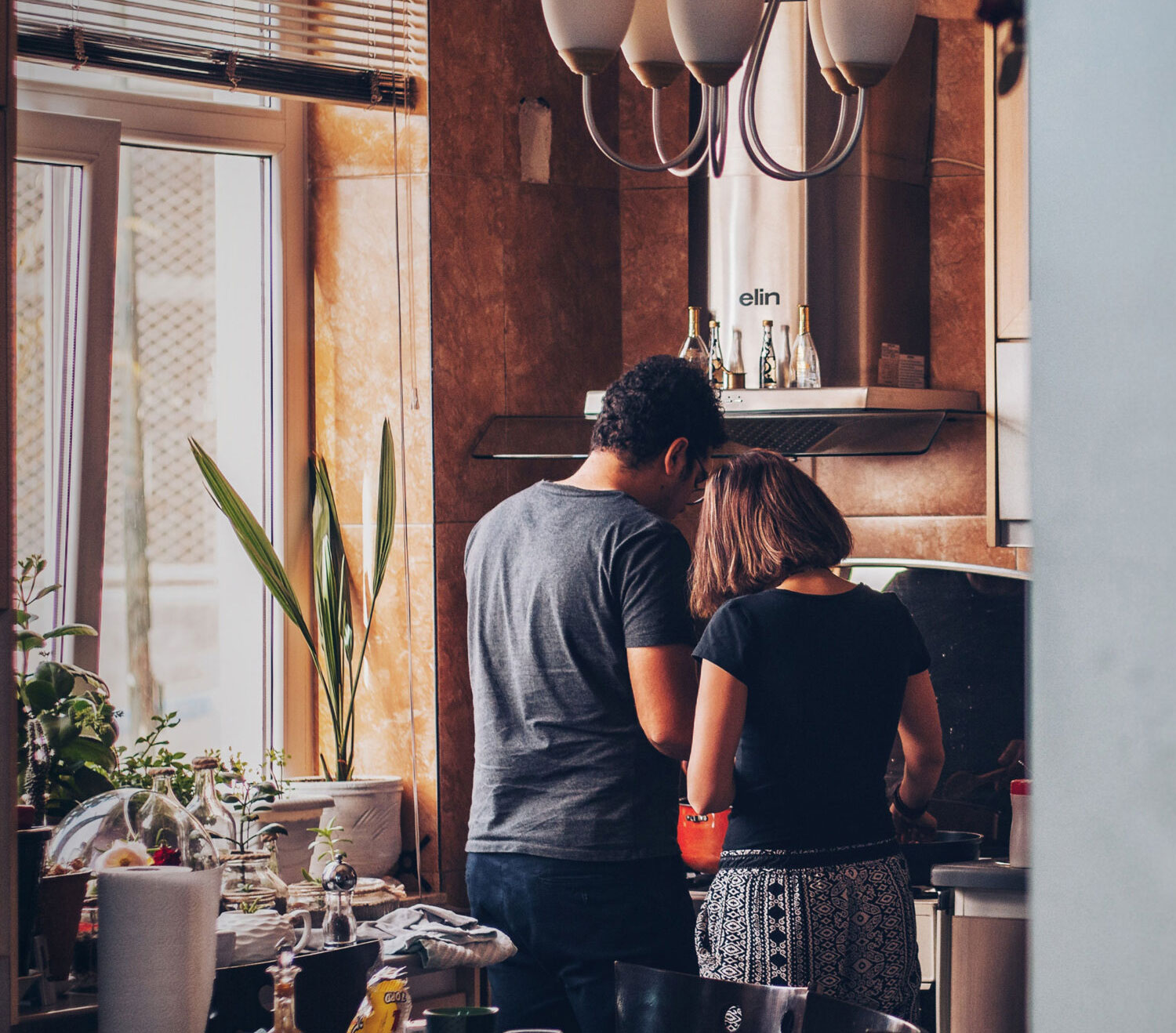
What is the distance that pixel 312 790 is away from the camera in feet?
9.73

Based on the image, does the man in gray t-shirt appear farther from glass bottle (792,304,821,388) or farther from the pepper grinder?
glass bottle (792,304,821,388)

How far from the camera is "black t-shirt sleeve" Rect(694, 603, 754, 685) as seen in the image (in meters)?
1.78

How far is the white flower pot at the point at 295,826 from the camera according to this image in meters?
2.75

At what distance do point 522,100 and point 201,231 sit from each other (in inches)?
31.6

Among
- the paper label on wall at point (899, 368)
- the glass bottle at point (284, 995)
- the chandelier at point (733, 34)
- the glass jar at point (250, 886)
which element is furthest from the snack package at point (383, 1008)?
the paper label on wall at point (899, 368)

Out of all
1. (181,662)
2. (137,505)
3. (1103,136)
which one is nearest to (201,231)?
(137,505)

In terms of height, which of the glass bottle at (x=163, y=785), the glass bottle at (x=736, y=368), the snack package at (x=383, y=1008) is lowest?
the snack package at (x=383, y=1008)

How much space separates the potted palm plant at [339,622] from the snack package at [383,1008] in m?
1.56

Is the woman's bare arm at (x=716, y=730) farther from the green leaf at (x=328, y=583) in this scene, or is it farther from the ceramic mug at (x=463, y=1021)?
the green leaf at (x=328, y=583)

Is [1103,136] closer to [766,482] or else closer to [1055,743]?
[1055,743]

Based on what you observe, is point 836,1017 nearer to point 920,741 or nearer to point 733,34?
point 920,741

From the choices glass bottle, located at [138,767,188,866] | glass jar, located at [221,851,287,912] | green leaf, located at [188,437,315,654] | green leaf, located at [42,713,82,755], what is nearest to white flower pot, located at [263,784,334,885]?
→ green leaf, located at [188,437,315,654]

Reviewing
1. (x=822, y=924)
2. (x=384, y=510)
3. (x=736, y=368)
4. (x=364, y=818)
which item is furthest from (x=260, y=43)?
(x=822, y=924)

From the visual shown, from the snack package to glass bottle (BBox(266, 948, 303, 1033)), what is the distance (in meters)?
0.07
